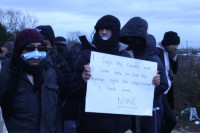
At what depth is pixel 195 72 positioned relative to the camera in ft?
31.3

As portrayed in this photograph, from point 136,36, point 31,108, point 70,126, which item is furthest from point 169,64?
point 31,108

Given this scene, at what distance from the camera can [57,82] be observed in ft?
9.77

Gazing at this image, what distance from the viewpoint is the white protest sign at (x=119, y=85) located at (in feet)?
9.23

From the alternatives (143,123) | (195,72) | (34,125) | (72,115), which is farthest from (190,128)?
(34,125)

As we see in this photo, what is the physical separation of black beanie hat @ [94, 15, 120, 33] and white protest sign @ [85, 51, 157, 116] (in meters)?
0.39

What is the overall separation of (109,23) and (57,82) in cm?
90

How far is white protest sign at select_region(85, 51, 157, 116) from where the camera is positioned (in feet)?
9.23

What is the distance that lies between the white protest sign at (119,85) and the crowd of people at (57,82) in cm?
10

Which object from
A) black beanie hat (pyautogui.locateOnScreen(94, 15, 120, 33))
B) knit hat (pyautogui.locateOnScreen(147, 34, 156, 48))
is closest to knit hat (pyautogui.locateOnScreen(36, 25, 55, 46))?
black beanie hat (pyautogui.locateOnScreen(94, 15, 120, 33))

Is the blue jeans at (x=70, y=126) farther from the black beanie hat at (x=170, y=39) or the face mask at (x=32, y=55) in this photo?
the black beanie hat at (x=170, y=39)

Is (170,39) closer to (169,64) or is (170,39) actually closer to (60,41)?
(169,64)

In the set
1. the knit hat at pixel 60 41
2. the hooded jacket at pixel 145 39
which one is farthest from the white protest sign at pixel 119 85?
the knit hat at pixel 60 41

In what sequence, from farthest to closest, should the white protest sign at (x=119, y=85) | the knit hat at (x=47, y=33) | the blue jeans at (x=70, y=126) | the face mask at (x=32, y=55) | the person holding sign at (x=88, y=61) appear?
the blue jeans at (x=70, y=126)
the knit hat at (x=47, y=33)
the person holding sign at (x=88, y=61)
the white protest sign at (x=119, y=85)
the face mask at (x=32, y=55)

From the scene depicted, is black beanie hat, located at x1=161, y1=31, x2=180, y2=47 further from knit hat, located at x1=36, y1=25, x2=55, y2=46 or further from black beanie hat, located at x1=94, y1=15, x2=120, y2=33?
knit hat, located at x1=36, y1=25, x2=55, y2=46
